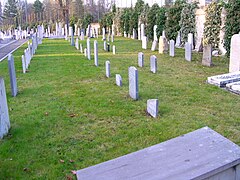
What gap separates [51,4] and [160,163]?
72298 mm

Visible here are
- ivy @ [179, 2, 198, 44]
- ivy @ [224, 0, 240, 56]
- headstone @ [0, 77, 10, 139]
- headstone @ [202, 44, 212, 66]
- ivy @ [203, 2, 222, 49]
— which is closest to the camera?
headstone @ [0, 77, 10, 139]

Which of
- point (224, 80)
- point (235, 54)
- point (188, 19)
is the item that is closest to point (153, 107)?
point (224, 80)

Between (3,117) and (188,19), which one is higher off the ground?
(188,19)

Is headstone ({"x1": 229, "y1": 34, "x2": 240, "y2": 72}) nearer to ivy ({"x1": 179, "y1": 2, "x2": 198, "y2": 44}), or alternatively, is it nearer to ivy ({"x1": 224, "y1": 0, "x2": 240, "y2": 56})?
ivy ({"x1": 224, "y1": 0, "x2": 240, "y2": 56})

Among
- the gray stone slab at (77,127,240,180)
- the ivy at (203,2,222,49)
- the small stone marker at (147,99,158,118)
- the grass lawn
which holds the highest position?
the ivy at (203,2,222,49)

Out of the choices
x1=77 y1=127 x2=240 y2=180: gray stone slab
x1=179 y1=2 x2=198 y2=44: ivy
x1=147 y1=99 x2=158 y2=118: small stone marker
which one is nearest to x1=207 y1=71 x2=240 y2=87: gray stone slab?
x1=147 y1=99 x2=158 y2=118: small stone marker

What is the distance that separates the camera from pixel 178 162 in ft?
9.61

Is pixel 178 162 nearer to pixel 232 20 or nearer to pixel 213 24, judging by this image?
pixel 232 20

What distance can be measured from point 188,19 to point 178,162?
17541 mm

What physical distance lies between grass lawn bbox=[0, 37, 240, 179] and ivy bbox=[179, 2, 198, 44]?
30.3ft

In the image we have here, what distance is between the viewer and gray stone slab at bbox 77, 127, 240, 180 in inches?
108

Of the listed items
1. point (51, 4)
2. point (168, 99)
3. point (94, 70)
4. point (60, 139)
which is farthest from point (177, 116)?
point (51, 4)

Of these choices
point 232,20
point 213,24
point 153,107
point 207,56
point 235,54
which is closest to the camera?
point 153,107

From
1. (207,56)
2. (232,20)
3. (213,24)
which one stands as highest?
(232,20)
